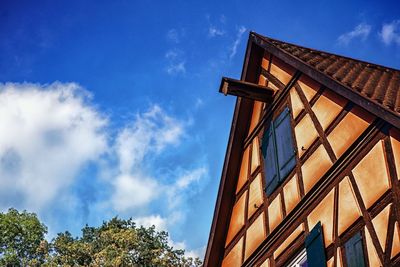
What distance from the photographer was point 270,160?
32.7ft

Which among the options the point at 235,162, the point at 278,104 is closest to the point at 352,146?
the point at 278,104

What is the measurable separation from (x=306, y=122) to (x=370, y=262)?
317 cm

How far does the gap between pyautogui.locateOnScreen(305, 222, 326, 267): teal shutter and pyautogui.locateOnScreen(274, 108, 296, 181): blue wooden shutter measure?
161 cm

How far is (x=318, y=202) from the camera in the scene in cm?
796

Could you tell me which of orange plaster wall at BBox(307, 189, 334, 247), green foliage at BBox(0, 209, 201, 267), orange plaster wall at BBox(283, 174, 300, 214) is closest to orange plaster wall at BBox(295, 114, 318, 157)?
orange plaster wall at BBox(283, 174, 300, 214)

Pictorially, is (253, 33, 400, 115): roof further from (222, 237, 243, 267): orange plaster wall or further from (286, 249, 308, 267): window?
(222, 237, 243, 267): orange plaster wall

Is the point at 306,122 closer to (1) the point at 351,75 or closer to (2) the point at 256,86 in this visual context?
(1) the point at 351,75

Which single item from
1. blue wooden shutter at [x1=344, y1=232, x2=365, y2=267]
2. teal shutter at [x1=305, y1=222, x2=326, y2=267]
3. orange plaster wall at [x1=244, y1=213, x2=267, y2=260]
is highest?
orange plaster wall at [x1=244, y1=213, x2=267, y2=260]

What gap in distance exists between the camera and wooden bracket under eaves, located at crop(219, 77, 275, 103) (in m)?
10.5

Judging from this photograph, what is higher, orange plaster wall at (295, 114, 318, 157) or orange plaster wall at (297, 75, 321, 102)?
orange plaster wall at (297, 75, 321, 102)

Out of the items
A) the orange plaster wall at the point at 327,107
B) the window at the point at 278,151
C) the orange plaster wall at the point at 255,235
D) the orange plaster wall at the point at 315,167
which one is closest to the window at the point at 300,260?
the orange plaster wall at the point at 315,167

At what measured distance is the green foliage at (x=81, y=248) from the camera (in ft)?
93.9

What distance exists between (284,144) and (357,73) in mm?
1801

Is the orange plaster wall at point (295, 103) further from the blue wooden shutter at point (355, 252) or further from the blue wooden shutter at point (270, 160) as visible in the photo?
the blue wooden shutter at point (355, 252)
